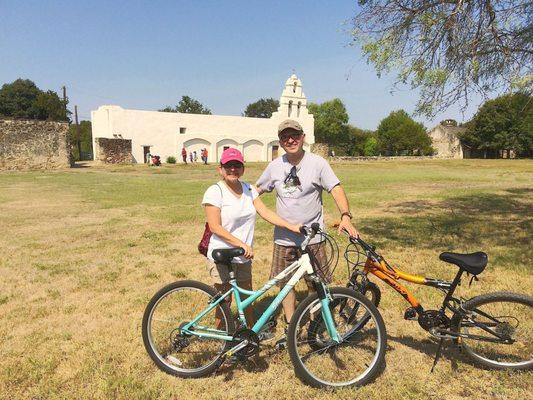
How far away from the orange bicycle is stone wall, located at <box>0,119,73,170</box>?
109 feet

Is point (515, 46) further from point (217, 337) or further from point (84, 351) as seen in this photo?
point (84, 351)

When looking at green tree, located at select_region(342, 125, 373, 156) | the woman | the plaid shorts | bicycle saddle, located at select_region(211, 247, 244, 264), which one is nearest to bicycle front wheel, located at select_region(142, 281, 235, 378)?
the woman

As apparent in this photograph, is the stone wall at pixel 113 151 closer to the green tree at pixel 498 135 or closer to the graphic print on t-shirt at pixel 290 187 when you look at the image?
the graphic print on t-shirt at pixel 290 187

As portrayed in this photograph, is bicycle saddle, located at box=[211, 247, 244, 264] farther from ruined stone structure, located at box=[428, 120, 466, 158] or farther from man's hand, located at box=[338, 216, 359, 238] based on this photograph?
ruined stone structure, located at box=[428, 120, 466, 158]

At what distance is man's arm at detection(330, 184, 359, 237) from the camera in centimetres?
320

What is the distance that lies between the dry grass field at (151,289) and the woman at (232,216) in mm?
802

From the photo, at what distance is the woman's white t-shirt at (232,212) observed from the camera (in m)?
3.32

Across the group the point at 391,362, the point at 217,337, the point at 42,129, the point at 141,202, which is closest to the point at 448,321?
the point at 391,362

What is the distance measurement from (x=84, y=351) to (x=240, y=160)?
2292mm

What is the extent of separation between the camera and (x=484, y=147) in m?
62.1

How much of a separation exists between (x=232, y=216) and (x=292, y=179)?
0.68 m

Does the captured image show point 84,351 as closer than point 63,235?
Yes

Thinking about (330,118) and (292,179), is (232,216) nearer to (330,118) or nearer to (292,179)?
(292,179)

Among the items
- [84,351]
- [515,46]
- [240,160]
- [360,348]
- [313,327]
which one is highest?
[515,46]
